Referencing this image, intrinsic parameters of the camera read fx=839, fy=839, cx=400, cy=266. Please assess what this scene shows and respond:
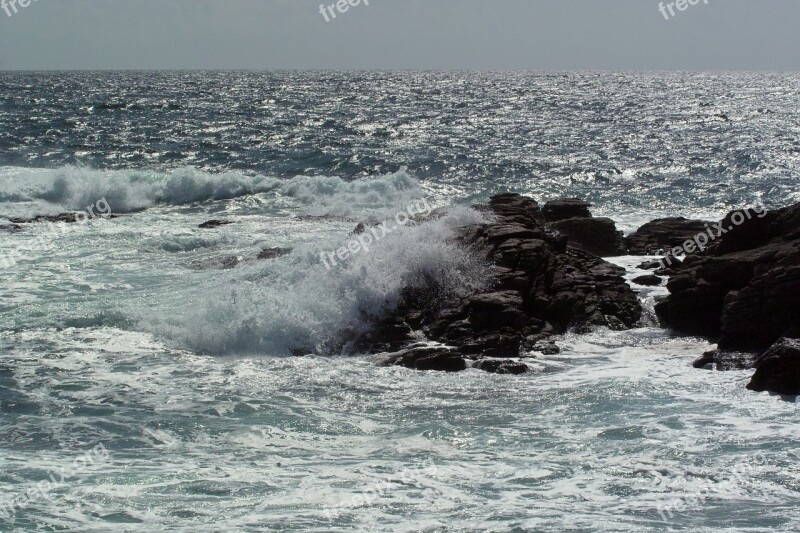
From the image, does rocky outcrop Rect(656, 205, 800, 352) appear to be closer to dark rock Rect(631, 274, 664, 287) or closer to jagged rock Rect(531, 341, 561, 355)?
dark rock Rect(631, 274, 664, 287)

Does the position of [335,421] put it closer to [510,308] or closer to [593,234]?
[510,308]

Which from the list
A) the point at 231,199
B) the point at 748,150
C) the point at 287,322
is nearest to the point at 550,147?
the point at 748,150

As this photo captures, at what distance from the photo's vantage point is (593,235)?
2083 cm

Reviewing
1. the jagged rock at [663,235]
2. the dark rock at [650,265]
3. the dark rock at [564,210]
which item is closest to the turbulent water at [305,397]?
the dark rock at [650,265]

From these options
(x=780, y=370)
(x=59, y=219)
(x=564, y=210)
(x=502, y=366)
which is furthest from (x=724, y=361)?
(x=59, y=219)

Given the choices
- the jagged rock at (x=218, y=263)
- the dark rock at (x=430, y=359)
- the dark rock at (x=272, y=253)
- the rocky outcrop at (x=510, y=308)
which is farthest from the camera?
the dark rock at (x=272, y=253)

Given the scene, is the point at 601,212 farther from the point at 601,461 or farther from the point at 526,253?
the point at 601,461

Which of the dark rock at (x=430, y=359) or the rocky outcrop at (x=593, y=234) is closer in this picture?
the dark rock at (x=430, y=359)

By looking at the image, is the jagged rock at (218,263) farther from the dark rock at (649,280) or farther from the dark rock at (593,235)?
the dark rock at (649,280)

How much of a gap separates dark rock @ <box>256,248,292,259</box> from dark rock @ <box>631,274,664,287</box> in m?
7.90

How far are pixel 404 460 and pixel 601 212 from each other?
20.0 metres

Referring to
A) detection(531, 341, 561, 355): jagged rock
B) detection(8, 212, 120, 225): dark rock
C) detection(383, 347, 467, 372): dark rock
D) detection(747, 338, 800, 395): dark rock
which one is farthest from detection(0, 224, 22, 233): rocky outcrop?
detection(747, 338, 800, 395): dark rock

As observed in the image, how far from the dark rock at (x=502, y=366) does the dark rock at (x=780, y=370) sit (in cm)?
327

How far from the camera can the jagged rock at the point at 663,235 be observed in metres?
21.0
